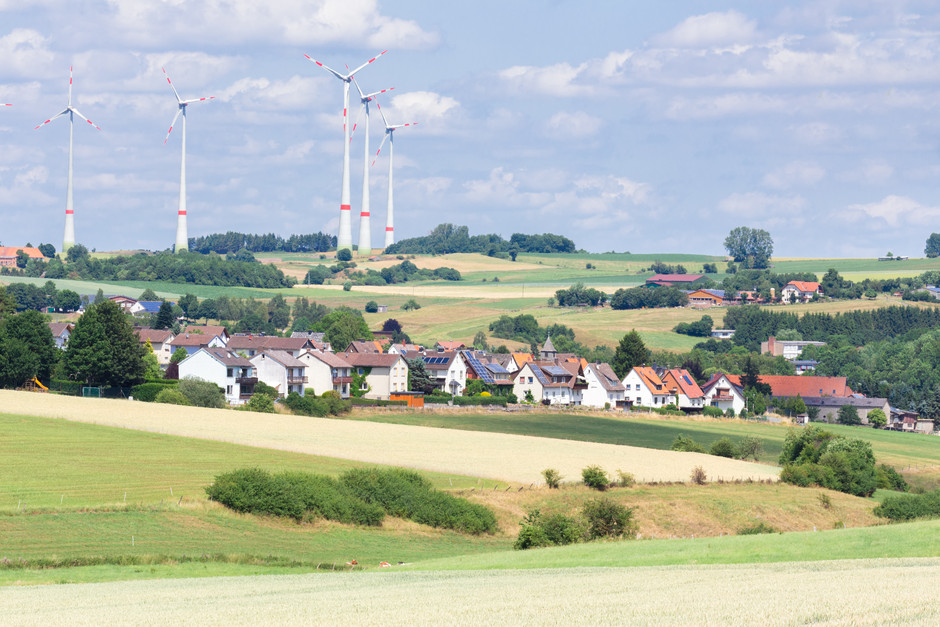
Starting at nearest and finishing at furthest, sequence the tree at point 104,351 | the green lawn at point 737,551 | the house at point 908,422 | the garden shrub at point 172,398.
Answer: the green lawn at point 737,551, the garden shrub at point 172,398, the tree at point 104,351, the house at point 908,422

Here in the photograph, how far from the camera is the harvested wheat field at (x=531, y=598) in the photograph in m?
22.4

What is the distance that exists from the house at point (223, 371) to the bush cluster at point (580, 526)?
226 ft

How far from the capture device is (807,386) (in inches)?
6624

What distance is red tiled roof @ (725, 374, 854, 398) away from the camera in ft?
547

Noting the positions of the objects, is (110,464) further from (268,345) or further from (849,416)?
(849,416)

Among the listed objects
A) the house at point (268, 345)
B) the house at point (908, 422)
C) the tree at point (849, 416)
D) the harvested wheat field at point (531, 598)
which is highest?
the house at point (268, 345)

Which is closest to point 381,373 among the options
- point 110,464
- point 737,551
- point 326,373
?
point 326,373

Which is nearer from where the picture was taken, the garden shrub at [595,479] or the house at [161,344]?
the garden shrub at [595,479]

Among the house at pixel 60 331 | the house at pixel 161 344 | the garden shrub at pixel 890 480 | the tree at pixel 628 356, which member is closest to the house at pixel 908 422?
the tree at pixel 628 356

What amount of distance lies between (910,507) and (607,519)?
24282 millimetres

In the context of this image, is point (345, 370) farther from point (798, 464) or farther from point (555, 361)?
point (798, 464)

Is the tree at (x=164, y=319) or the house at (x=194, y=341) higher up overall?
the tree at (x=164, y=319)

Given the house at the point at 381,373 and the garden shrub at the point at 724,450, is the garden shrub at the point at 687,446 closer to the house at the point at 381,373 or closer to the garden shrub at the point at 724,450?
the garden shrub at the point at 724,450

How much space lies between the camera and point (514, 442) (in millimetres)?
91438
